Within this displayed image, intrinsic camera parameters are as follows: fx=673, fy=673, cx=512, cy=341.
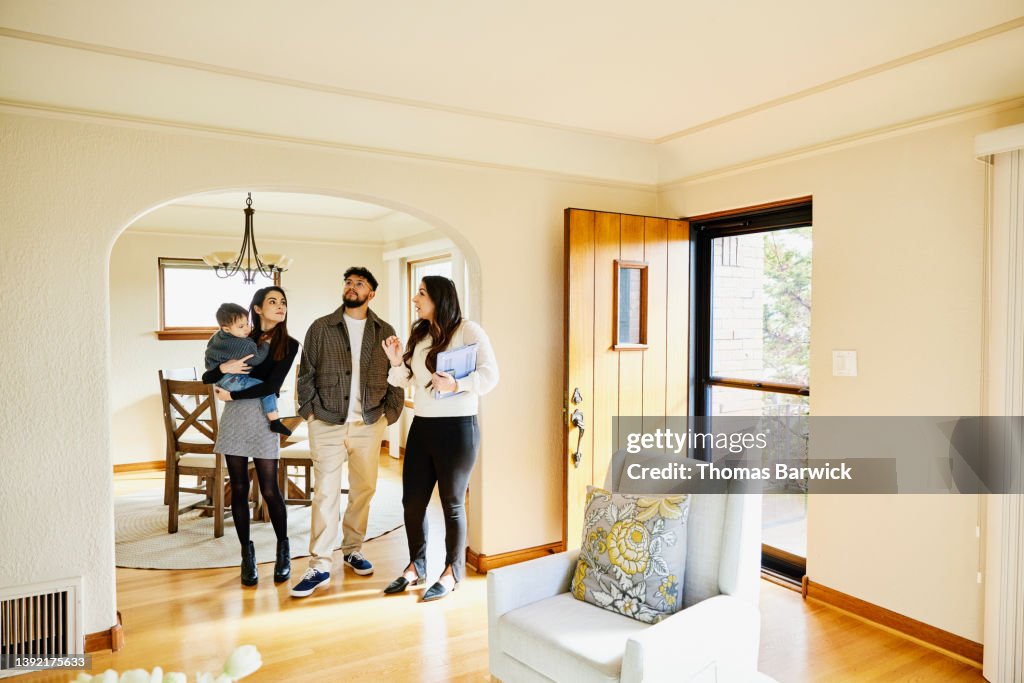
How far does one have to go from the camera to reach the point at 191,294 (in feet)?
20.4

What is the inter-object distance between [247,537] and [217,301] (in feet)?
11.3

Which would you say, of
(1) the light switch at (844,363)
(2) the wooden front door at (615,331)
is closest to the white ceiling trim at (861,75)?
(2) the wooden front door at (615,331)

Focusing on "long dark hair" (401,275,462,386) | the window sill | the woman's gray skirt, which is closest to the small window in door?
"long dark hair" (401,275,462,386)

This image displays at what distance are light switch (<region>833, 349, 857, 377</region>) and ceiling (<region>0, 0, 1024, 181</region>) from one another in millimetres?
1017

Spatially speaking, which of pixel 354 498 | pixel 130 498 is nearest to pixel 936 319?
pixel 354 498

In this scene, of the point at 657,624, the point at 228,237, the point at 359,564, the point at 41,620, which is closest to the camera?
the point at 657,624

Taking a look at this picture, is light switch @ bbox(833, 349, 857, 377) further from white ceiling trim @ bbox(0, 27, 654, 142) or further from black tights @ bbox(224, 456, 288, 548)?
black tights @ bbox(224, 456, 288, 548)

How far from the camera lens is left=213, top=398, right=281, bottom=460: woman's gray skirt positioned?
11.1 ft

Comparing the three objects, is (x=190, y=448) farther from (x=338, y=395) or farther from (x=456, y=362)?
(x=456, y=362)

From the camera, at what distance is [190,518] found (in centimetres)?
460

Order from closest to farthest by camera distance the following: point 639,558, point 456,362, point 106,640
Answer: point 639,558 < point 106,640 < point 456,362

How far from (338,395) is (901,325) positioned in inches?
104

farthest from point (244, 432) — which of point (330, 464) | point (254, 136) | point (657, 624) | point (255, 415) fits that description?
point (657, 624)

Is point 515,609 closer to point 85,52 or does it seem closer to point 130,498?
point 85,52
